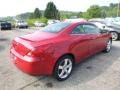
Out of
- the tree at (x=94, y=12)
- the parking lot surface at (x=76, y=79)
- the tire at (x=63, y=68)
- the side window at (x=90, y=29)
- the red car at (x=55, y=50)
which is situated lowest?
the parking lot surface at (x=76, y=79)

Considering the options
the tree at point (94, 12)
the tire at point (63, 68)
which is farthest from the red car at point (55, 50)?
the tree at point (94, 12)

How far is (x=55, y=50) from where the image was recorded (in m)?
4.04

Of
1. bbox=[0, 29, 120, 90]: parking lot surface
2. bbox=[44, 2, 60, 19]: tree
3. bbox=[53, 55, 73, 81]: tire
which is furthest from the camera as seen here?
bbox=[44, 2, 60, 19]: tree

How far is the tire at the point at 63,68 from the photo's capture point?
4227 millimetres

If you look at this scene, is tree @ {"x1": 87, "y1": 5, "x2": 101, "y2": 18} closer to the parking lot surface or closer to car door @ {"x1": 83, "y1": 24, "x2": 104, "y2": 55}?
car door @ {"x1": 83, "y1": 24, "x2": 104, "y2": 55}

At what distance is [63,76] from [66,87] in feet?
1.38

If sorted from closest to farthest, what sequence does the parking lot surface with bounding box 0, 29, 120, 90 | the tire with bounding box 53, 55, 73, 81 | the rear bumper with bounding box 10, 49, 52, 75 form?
the rear bumper with bounding box 10, 49, 52, 75 < the parking lot surface with bounding box 0, 29, 120, 90 < the tire with bounding box 53, 55, 73, 81

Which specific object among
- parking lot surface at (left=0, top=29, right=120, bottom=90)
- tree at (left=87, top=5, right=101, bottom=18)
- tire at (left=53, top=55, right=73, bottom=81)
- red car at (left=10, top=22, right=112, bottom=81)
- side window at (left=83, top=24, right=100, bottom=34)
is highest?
tree at (left=87, top=5, right=101, bottom=18)

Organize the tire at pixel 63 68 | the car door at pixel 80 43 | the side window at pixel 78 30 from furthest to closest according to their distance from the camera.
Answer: the side window at pixel 78 30 < the car door at pixel 80 43 < the tire at pixel 63 68

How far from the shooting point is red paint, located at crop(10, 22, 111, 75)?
152 inches

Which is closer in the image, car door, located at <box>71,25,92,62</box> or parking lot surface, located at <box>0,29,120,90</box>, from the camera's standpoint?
parking lot surface, located at <box>0,29,120,90</box>

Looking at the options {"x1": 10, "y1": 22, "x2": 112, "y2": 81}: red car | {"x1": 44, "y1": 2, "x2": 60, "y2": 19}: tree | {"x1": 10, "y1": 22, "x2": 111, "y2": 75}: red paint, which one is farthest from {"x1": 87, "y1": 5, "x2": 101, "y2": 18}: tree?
{"x1": 10, "y1": 22, "x2": 111, "y2": 75}: red paint

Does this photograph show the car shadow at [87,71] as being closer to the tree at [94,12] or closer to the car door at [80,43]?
the car door at [80,43]

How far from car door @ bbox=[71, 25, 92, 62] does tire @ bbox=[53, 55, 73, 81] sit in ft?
0.97
